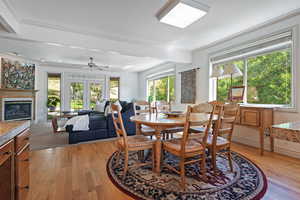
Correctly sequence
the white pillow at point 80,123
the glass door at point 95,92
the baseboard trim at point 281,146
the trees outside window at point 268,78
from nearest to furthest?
the baseboard trim at point 281,146
the trees outside window at point 268,78
the white pillow at point 80,123
the glass door at point 95,92

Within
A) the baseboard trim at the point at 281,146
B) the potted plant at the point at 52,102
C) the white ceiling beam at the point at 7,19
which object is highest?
the white ceiling beam at the point at 7,19

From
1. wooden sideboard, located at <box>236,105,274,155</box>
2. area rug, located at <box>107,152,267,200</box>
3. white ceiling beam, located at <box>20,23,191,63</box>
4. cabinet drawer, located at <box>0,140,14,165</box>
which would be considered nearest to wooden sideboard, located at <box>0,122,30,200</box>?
cabinet drawer, located at <box>0,140,14,165</box>

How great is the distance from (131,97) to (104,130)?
4905 mm

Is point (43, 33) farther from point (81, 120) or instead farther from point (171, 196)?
point (171, 196)

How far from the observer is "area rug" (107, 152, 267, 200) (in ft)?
4.95

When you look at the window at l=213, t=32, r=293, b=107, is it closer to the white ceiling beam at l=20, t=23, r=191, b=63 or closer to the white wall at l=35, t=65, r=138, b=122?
the white ceiling beam at l=20, t=23, r=191, b=63

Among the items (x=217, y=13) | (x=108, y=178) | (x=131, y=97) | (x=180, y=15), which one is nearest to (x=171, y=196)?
(x=108, y=178)

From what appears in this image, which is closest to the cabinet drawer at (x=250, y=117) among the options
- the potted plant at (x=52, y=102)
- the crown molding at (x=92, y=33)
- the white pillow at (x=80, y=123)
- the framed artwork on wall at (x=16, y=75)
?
the crown molding at (x=92, y=33)

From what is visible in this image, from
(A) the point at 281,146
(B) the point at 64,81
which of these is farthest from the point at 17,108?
(A) the point at 281,146

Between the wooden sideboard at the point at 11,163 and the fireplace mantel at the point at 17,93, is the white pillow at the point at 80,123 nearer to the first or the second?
the wooden sideboard at the point at 11,163

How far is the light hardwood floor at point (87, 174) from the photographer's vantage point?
154 centimetres

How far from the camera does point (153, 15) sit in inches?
102

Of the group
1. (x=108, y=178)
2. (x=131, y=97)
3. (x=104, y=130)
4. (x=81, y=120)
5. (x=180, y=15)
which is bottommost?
(x=108, y=178)

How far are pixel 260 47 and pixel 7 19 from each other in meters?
4.55
